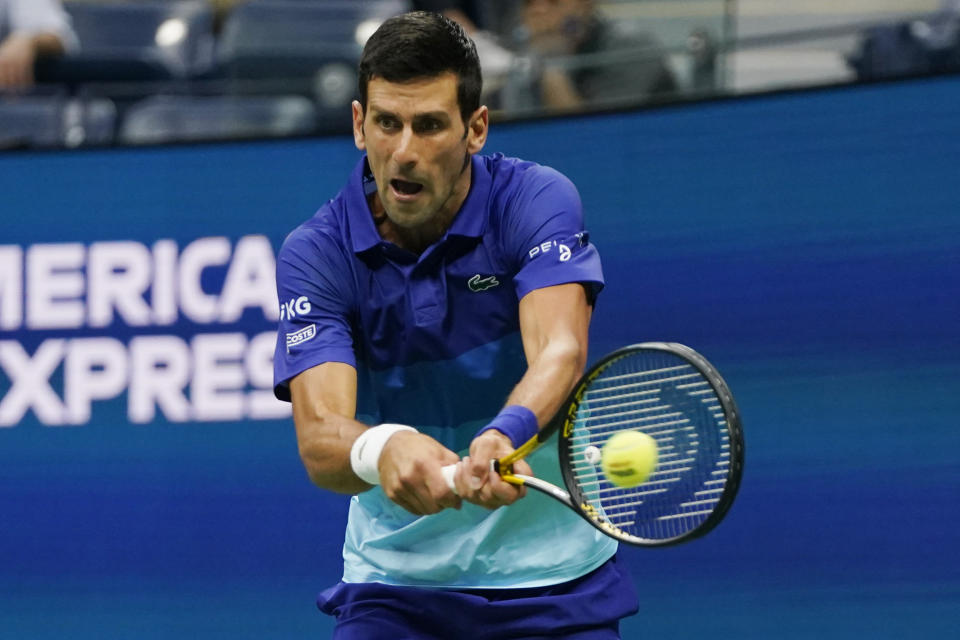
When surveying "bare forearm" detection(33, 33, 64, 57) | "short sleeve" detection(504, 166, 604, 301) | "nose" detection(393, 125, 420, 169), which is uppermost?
"bare forearm" detection(33, 33, 64, 57)

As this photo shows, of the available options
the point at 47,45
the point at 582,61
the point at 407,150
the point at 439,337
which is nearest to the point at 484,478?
the point at 439,337

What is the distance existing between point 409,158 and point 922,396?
7.21ft

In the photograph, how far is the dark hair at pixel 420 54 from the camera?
2877 mm

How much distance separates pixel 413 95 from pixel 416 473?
806 millimetres

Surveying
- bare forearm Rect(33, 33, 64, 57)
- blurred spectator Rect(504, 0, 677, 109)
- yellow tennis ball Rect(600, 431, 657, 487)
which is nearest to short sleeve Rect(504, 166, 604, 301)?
yellow tennis ball Rect(600, 431, 657, 487)

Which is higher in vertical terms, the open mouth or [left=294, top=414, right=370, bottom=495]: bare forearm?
the open mouth

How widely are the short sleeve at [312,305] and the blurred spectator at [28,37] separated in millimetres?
2870

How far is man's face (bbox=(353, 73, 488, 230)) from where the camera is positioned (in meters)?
2.89

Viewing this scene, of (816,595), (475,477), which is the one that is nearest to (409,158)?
(475,477)

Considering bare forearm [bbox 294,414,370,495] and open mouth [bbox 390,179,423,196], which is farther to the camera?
open mouth [bbox 390,179,423,196]

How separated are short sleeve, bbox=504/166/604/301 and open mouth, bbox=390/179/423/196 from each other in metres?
0.21

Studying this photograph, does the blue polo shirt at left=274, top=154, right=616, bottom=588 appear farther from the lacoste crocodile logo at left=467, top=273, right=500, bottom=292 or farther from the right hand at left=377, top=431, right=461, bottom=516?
the right hand at left=377, top=431, right=461, bottom=516

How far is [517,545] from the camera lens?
2.97 metres

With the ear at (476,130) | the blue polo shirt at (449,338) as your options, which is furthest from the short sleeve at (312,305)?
the ear at (476,130)
